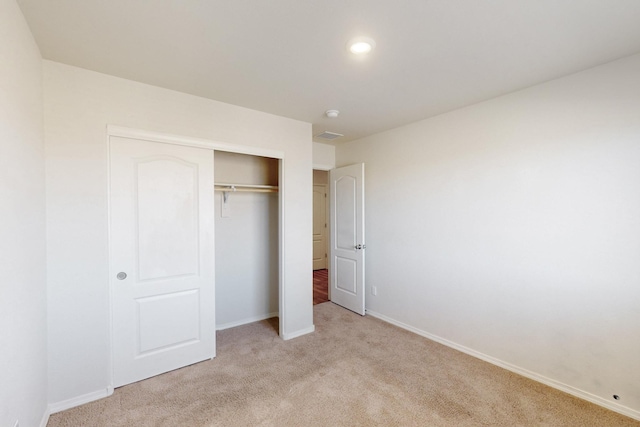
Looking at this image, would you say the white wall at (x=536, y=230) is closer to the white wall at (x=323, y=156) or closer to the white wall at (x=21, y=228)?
the white wall at (x=323, y=156)

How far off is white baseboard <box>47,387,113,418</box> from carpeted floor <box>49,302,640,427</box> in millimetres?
49

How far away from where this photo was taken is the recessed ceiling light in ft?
5.64

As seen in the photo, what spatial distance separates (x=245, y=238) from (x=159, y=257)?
1.23 meters

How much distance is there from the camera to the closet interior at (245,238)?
3377mm

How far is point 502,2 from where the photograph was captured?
4.68ft

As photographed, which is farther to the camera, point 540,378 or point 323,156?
point 323,156

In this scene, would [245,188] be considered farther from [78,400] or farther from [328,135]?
[78,400]

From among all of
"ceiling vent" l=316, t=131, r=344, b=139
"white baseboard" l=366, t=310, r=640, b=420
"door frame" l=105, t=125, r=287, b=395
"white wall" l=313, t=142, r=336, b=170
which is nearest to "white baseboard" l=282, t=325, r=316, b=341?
"door frame" l=105, t=125, r=287, b=395

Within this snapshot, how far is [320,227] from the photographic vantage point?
6.79 metres

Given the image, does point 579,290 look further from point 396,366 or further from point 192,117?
point 192,117

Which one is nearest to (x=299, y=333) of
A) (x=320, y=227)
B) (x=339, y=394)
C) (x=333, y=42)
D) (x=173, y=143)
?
(x=339, y=394)

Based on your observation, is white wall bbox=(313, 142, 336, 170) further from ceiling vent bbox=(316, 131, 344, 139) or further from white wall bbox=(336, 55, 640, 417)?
white wall bbox=(336, 55, 640, 417)

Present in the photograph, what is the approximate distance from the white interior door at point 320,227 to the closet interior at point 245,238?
9.56 feet

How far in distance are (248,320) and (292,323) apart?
2.45ft
